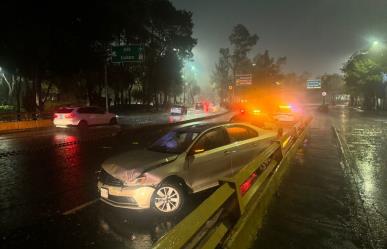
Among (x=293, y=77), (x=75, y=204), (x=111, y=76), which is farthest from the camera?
(x=293, y=77)

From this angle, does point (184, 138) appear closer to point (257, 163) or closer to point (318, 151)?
point (257, 163)

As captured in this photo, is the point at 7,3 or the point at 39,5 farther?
the point at 39,5

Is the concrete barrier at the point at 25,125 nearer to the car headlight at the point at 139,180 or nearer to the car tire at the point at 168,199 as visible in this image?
the car headlight at the point at 139,180

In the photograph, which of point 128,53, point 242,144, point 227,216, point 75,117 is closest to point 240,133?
point 242,144

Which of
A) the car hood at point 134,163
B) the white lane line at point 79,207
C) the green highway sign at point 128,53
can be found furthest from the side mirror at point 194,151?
the green highway sign at point 128,53

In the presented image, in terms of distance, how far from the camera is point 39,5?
2841cm

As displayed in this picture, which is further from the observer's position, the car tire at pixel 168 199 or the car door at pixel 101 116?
the car door at pixel 101 116

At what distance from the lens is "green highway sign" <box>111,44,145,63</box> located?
3180 centimetres

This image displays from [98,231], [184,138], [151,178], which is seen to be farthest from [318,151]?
[98,231]

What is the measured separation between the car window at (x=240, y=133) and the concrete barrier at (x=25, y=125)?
19.9 meters

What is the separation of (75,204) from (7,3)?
24.5m

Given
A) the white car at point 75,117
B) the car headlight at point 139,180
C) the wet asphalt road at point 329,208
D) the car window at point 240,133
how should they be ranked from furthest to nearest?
the white car at point 75,117, the car window at point 240,133, the car headlight at point 139,180, the wet asphalt road at point 329,208

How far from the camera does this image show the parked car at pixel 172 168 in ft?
20.4

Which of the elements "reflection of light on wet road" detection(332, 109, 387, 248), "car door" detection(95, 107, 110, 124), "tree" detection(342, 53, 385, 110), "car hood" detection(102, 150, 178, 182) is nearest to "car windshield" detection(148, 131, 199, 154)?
"car hood" detection(102, 150, 178, 182)
